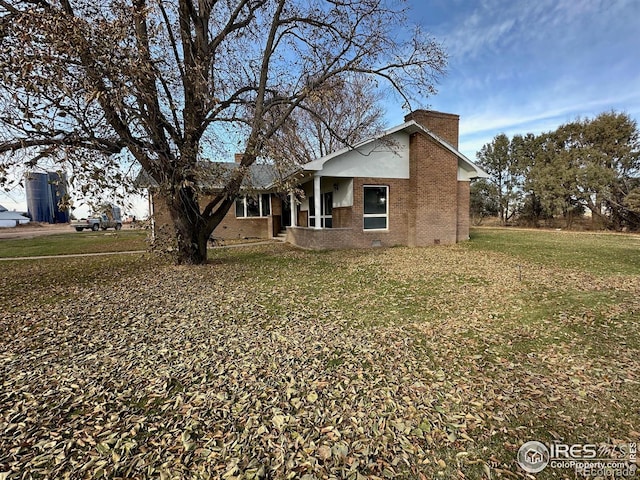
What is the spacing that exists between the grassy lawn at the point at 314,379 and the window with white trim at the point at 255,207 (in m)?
12.6

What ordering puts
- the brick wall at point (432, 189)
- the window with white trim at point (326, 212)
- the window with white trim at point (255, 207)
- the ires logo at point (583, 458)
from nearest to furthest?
the ires logo at point (583, 458) < the brick wall at point (432, 189) < the window with white trim at point (326, 212) < the window with white trim at point (255, 207)

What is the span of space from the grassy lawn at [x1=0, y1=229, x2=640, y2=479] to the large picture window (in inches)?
275

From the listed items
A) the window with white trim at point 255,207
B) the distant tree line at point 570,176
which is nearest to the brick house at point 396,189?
the window with white trim at point 255,207

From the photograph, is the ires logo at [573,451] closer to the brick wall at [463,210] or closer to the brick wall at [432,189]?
the brick wall at [432,189]

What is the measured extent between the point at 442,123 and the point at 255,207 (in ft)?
37.1

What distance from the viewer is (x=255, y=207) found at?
19125 millimetres

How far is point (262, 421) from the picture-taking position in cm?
245

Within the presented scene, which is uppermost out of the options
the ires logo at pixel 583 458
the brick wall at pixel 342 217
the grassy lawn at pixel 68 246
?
the brick wall at pixel 342 217

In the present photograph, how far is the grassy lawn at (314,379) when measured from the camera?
2125 millimetres

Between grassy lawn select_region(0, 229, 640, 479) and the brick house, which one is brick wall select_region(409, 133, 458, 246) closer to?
the brick house

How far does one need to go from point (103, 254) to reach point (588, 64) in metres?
20.4

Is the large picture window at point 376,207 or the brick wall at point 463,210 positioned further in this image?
the brick wall at point 463,210

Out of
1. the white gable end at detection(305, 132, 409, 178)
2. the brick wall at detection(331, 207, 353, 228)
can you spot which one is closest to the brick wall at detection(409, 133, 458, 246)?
the white gable end at detection(305, 132, 409, 178)

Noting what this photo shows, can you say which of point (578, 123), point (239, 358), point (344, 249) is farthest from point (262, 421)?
point (578, 123)
